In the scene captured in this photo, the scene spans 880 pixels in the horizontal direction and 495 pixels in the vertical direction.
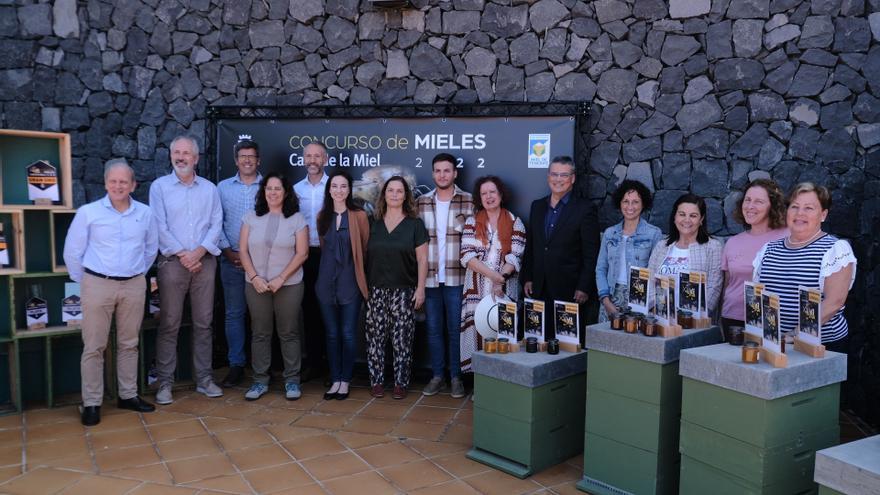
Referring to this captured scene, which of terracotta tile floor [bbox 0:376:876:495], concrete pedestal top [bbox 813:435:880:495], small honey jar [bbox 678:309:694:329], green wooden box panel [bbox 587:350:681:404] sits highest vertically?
small honey jar [bbox 678:309:694:329]

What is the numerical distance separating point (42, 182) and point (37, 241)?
1.30ft

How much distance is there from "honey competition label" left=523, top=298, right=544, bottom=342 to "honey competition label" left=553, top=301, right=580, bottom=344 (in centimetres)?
9

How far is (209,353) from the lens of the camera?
181 inches

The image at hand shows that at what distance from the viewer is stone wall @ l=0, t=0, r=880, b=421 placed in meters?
4.28

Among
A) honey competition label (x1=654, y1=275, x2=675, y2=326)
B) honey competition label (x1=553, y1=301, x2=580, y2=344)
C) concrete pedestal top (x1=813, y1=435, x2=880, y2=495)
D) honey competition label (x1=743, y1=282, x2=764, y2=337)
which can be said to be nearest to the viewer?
concrete pedestal top (x1=813, y1=435, x2=880, y2=495)

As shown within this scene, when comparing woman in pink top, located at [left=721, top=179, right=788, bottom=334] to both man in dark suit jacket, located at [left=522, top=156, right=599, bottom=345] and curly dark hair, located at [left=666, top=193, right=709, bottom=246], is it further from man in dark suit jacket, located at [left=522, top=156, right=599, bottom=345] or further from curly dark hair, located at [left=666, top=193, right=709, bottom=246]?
man in dark suit jacket, located at [left=522, top=156, right=599, bottom=345]

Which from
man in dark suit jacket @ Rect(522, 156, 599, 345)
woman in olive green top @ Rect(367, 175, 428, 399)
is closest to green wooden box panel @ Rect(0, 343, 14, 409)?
woman in olive green top @ Rect(367, 175, 428, 399)

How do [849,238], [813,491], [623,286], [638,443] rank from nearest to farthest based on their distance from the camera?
[813,491] → [638,443] → [623,286] → [849,238]

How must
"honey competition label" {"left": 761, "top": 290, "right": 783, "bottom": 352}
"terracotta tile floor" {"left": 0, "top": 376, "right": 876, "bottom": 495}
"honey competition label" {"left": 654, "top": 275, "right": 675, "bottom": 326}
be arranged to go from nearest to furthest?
"honey competition label" {"left": 761, "top": 290, "right": 783, "bottom": 352}
"honey competition label" {"left": 654, "top": 275, "right": 675, "bottom": 326}
"terracotta tile floor" {"left": 0, "top": 376, "right": 876, "bottom": 495}

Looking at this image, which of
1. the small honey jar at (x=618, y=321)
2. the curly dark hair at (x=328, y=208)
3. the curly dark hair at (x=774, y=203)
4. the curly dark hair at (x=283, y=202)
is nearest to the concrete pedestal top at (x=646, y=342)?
the small honey jar at (x=618, y=321)

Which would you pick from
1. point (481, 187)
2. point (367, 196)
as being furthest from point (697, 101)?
point (367, 196)

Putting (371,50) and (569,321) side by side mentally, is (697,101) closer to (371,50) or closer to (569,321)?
(569,321)

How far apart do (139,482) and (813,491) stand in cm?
292

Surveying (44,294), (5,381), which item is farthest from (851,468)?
(5,381)
